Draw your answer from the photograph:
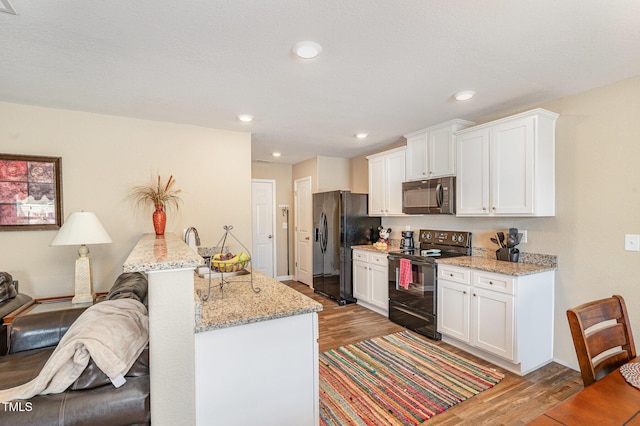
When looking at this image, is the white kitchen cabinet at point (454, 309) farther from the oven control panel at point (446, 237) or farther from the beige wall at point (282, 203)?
the beige wall at point (282, 203)

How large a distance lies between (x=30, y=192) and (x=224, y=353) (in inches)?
111

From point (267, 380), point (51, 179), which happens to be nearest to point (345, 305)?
point (267, 380)

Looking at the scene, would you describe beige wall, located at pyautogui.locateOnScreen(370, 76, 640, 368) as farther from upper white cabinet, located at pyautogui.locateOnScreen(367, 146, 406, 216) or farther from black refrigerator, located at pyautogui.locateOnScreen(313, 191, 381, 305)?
black refrigerator, located at pyautogui.locateOnScreen(313, 191, 381, 305)

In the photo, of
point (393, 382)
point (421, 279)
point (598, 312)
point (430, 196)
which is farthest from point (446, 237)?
point (598, 312)

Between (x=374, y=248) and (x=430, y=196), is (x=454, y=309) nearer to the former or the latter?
(x=430, y=196)

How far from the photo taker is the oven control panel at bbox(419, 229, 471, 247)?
11.5ft

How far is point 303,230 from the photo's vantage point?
5809mm

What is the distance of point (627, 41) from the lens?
1.82 metres

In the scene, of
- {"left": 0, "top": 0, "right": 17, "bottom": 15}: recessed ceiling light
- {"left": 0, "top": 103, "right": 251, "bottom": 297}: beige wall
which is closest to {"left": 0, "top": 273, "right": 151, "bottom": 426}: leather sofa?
{"left": 0, "top": 103, "right": 251, "bottom": 297}: beige wall

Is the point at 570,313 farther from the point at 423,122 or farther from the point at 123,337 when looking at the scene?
the point at 423,122

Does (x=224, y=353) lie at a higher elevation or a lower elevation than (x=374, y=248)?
lower

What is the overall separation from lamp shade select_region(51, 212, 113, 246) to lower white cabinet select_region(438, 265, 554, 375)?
328cm

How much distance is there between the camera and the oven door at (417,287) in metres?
3.25

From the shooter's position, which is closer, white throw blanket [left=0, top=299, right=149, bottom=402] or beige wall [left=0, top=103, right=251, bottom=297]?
white throw blanket [left=0, top=299, right=149, bottom=402]
